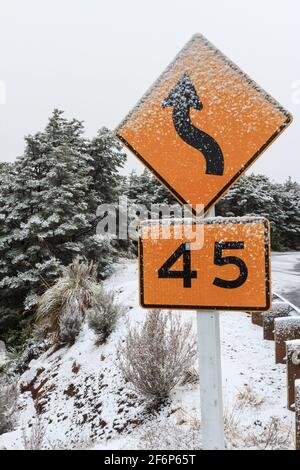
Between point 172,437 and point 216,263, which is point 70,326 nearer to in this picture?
point 172,437

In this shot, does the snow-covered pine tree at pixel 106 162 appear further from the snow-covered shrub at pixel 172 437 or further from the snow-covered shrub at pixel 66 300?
the snow-covered shrub at pixel 172 437

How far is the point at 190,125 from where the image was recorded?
5.68 ft

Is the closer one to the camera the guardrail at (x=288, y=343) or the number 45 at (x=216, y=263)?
the number 45 at (x=216, y=263)

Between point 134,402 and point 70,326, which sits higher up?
point 70,326

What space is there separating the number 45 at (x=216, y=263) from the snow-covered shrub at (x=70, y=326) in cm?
659

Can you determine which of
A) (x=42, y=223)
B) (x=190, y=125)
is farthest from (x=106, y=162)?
(x=190, y=125)

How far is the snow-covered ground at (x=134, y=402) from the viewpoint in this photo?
349cm

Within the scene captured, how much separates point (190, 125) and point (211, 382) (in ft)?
3.96

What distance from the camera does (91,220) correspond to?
1487 cm

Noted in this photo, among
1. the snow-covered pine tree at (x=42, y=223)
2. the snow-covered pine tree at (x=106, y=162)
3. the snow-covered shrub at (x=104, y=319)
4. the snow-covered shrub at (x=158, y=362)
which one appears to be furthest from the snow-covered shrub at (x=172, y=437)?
the snow-covered pine tree at (x=106, y=162)

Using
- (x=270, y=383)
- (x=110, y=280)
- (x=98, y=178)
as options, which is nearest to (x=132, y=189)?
(x=98, y=178)
